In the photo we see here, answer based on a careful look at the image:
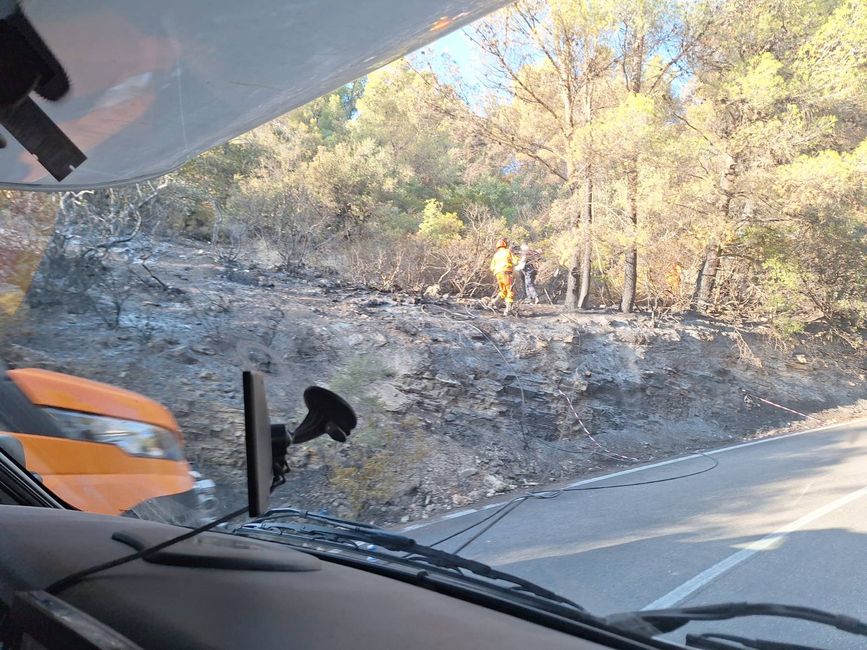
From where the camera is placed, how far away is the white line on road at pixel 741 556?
3.27 meters

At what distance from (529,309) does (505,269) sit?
211cm

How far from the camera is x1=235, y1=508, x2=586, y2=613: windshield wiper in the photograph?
2553 millimetres

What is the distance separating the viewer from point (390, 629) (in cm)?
196

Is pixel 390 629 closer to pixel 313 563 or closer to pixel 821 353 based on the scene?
pixel 313 563

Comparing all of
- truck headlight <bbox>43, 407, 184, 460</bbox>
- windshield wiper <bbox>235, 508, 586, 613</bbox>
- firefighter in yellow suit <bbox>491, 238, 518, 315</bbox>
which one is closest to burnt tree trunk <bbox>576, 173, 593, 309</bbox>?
firefighter in yellow suit <bbox>491, 238, 518, 315</bbox>

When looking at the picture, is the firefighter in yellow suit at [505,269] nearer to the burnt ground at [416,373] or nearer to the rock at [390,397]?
the burnt ground at [416,373]

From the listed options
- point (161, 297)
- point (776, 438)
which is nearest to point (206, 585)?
point (161, 297)

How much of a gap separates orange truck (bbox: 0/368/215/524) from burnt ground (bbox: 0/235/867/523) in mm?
466

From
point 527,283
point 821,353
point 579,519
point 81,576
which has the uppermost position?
point 527,283

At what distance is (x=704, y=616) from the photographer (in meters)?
2.26

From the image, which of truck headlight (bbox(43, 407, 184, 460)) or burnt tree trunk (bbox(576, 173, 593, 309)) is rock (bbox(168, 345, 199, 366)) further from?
burnt tree trunk (bbox(576, 173, 593, 309))

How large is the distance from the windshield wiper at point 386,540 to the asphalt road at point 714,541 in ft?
1.77

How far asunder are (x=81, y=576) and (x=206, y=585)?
0.33 m

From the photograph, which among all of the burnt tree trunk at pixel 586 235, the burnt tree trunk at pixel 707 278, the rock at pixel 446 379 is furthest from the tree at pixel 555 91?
the rock at pixel 446 379
